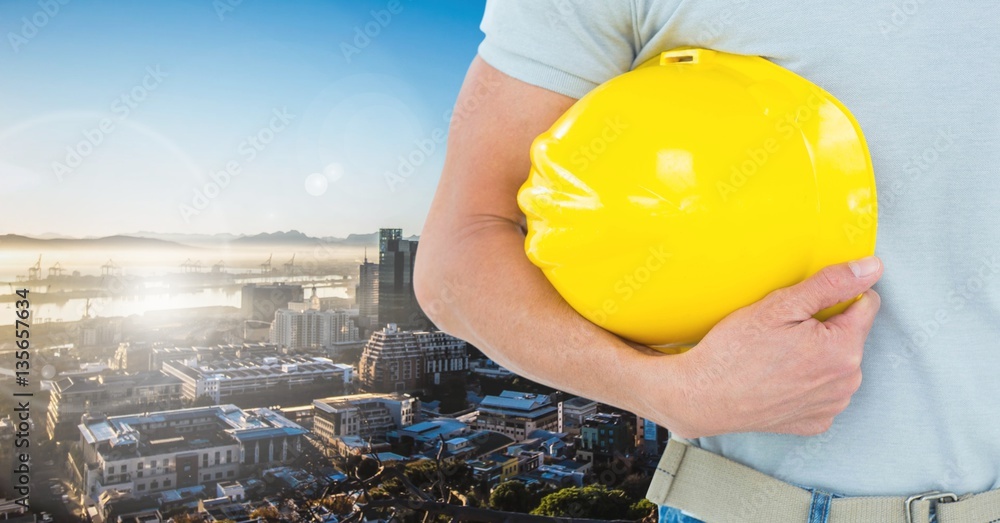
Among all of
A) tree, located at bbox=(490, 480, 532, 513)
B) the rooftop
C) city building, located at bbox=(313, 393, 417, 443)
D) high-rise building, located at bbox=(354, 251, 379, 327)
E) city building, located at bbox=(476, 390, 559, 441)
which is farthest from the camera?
high-rise building, located at bbox=(354, 251, 379, 327)

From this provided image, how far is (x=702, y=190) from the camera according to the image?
0.41 meters

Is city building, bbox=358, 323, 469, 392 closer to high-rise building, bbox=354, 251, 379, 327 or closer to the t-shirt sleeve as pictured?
high-rise building, bbox=354, 251, 379, 327

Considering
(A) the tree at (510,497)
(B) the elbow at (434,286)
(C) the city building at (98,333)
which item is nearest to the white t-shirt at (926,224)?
(B) the elbow at (434,286)

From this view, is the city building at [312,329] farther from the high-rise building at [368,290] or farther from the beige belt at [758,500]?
the beige belt at [758,500]

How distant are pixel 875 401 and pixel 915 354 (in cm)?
5

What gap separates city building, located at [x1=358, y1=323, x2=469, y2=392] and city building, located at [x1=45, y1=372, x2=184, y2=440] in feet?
9.85

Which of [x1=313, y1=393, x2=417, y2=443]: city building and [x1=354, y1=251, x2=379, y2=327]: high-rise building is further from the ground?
[x1=354, y1=251, x2=379, y2=327]: high-rise building

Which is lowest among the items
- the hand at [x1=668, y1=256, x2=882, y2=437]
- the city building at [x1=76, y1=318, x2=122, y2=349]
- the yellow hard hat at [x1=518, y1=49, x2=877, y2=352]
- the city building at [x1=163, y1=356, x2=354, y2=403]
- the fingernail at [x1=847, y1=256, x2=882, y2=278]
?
the city building at [x1=163, y1=356, x2=354, y2=403]

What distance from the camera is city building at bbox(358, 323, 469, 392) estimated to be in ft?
36.6

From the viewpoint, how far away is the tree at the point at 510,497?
703 centimetres

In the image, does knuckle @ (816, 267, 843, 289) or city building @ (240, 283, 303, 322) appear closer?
knuckle @ (816, 267, 843, 289)

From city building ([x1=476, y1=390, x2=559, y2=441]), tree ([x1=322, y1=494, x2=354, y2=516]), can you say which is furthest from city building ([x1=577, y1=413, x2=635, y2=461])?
tree ([x1=322, y1=494, x2=354, y2=516])

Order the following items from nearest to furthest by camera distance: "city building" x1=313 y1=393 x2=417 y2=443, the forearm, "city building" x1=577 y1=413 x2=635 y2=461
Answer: the forearm, "city building" x1=577 y1=413 x2=635 y2=461, "city building" x1=313 y1=393 x2=417 y2=443

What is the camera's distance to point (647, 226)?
421mm
